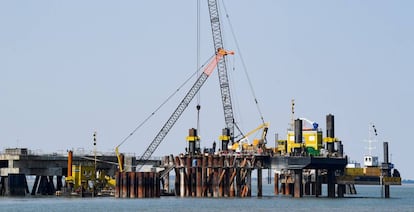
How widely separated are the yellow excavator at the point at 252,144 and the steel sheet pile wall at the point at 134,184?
16.2m

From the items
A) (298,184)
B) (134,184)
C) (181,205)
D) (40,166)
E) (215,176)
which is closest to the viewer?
(181,205)

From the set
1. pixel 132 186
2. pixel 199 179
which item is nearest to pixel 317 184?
pixel 199 179

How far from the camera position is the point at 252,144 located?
15525cm

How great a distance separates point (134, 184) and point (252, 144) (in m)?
21.6

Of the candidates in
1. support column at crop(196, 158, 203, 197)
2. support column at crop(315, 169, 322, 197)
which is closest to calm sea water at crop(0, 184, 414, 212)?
support column at crop(196, 158, 203, 197)

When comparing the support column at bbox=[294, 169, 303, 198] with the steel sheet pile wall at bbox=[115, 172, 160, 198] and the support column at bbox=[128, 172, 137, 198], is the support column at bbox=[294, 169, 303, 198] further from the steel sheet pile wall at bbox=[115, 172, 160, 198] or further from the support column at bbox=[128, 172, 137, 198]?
the support column at bbox=[128, 172, 137, 198]

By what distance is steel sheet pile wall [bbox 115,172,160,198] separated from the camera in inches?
5556

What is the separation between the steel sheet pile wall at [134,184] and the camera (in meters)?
141

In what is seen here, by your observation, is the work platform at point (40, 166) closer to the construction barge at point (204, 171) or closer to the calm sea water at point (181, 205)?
the construction barge at point (204, 171)

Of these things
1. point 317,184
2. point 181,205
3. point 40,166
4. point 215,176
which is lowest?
point 181,205

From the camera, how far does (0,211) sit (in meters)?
118

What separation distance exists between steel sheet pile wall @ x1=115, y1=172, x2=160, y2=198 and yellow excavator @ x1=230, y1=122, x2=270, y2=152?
53.1 ft

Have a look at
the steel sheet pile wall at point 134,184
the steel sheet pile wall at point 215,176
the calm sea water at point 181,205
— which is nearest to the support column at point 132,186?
the steel sheet pile wall at point 134,184

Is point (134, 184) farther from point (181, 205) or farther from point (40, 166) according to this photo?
point (40, 166)
